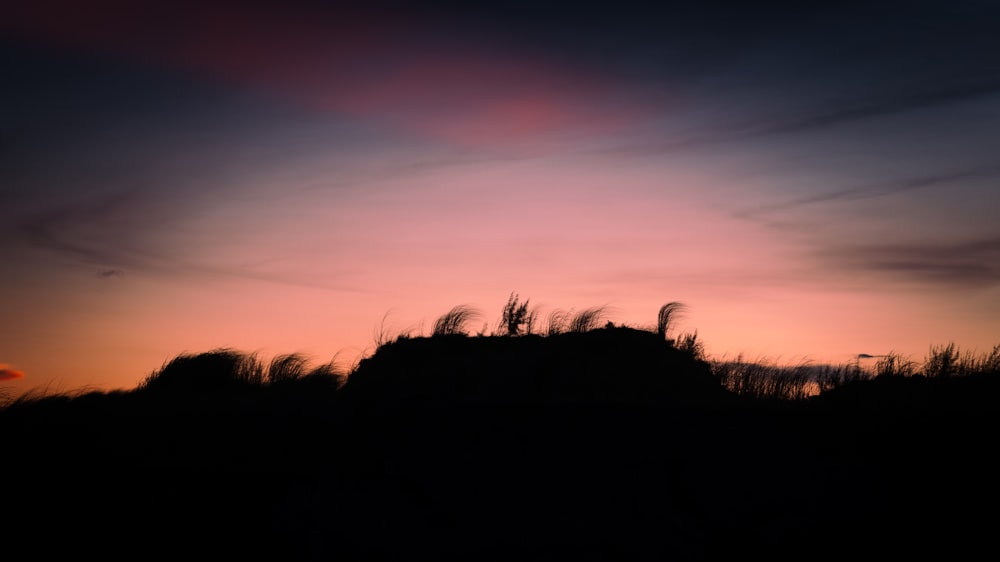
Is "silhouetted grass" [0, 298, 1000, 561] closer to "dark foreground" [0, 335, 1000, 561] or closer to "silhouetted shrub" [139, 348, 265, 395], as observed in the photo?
"dark foreground" [0, 335, 1000, 561]

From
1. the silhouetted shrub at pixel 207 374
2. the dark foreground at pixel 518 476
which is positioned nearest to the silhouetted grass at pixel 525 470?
the dark foreground at pixel 518 476

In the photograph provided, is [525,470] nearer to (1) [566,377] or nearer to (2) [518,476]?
(2) [518,476]

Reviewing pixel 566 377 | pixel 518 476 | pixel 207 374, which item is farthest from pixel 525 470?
pixel 207 374

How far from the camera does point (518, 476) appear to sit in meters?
9.54

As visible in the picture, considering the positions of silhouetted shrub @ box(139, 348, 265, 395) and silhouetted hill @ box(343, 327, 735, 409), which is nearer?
silhouetted hill @ box(343, 327, 735, 409)

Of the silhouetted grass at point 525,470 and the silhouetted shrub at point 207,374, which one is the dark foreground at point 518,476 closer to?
the silhouetted grass at point 525,470

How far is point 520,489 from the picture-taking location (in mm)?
9320

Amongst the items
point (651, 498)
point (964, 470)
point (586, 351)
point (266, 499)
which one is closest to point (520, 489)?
point (651, 498)

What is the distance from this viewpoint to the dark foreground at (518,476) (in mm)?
8773

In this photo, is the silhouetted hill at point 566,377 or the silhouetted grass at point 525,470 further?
the silhouetted hill at point 566,377

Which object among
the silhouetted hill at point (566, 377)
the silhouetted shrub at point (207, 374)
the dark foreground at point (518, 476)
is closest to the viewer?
the dark foreground at point (518, 476)

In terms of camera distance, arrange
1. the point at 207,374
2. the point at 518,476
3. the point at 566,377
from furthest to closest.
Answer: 1. the point at 207,374
2. the point at 566,377
3. the point at 518,476

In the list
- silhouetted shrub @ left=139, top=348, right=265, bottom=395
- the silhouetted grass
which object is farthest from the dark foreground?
silhouetted shrub @ left=139, top=348, right=265, bottom=395

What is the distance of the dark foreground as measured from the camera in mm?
8773
